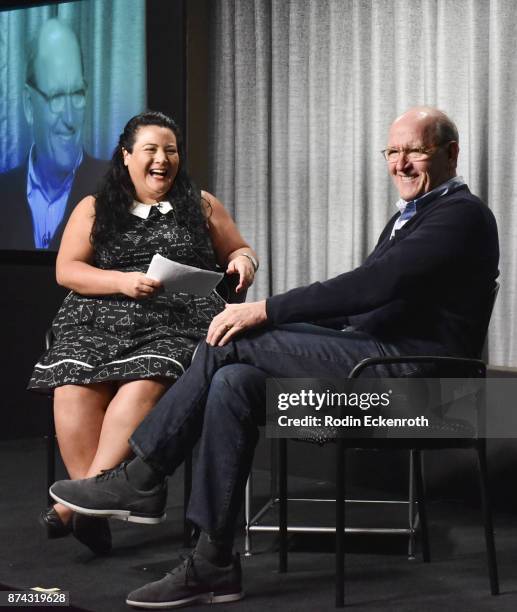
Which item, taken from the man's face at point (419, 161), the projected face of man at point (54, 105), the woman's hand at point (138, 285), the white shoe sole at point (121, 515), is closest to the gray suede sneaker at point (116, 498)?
the white shoe sole at point (121, 515)

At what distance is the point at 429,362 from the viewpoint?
2.28m

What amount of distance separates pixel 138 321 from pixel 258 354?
0.62m

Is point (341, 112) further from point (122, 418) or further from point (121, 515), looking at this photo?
point (121, 515)

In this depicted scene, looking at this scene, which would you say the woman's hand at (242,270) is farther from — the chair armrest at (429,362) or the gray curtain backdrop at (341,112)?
the gray curtain backdrop at (341,112)

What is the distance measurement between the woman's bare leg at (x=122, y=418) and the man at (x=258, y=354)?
218 mm

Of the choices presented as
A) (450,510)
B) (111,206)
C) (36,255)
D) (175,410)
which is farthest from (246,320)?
(36,255)

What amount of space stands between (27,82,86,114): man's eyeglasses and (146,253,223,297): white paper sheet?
7.04ft

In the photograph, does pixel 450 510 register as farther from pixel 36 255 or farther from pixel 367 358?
pixel 36 255

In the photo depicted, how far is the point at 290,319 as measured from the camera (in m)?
2.37

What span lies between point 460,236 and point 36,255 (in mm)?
2779

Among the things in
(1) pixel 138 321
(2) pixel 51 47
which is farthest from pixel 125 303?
(2) pixel 51 47

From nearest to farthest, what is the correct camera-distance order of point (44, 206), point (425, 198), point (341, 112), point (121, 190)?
point (425, 198)
point (121, 190)
point (341, 112)
point (44, 206)

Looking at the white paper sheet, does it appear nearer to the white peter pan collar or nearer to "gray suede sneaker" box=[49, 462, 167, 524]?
the white peter pan collar

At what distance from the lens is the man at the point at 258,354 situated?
2279 millimetres
